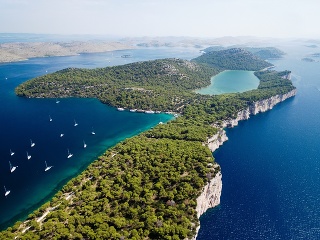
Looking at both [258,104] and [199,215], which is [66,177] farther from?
[258,104]

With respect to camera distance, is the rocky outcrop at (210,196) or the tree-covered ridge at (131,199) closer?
the tree-covered ridge at (131,199)

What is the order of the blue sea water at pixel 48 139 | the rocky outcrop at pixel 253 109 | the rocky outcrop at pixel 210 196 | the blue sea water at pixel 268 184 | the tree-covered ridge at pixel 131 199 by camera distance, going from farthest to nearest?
the rocky outcrop at pixel 253 109 < the blue sea water at pixel 48 139 < the rocky outcrop at pixel 210 196 < the blue sea water at pixel 268 184 < the tree-covered ridge at pixel 131 199

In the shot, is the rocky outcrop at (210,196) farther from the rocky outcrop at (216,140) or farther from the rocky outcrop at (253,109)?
the rocky outcrop at (253,109)

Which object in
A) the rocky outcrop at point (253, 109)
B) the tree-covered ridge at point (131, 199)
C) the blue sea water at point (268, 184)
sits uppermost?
the rocky outcrop at point (253, 109)

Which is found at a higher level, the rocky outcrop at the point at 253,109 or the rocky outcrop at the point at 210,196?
the rocky outcrop at the point at 253,109

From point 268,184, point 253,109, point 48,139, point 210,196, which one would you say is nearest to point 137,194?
point 210,196

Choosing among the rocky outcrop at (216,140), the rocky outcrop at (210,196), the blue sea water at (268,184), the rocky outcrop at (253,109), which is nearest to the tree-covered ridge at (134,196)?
the rocky outcrop at (210,196)

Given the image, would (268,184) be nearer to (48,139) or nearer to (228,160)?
(228,160)
